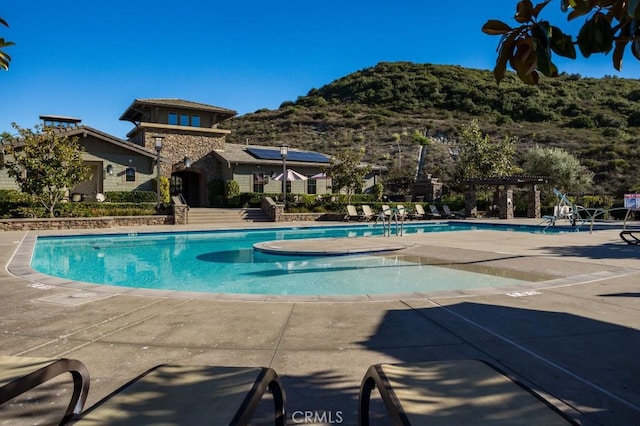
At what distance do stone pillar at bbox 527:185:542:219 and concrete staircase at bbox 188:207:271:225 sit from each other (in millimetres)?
17036

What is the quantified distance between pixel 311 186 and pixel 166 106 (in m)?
10.9

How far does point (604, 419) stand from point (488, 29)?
2.36 meters

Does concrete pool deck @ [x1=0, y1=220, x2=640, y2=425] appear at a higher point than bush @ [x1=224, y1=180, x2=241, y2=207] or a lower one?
lower

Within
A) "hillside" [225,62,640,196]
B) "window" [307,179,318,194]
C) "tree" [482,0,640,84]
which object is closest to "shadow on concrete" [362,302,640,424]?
"tree" [482,0,640,84]

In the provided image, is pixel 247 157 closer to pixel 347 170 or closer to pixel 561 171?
pixel 347 170

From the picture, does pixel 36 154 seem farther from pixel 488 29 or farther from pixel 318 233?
pixel 488 29

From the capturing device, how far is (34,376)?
1920 mm

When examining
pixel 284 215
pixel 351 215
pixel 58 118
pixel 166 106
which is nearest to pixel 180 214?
pixel 284 215

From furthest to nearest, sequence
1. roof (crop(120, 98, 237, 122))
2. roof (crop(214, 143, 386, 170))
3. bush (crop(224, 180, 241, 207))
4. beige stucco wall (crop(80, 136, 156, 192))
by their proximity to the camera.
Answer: roof (crop(120, 98, 237, 122)) < roof (crop(214, 143, 386, 170)) < bush (crop(224, 180, 241, 207)) < beige stucco wall (crop(80, 136, 156, 192))

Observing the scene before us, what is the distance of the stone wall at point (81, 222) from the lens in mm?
16906

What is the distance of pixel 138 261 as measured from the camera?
1106 cm

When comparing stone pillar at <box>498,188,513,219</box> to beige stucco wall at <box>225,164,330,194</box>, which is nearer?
beige stucco wall at <box>225,164,330,194</box>

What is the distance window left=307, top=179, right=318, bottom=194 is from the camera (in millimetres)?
28192

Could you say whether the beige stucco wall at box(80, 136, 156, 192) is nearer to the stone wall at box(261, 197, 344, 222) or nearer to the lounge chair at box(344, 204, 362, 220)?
the stone wall at box(261, 197, 344, 222)
